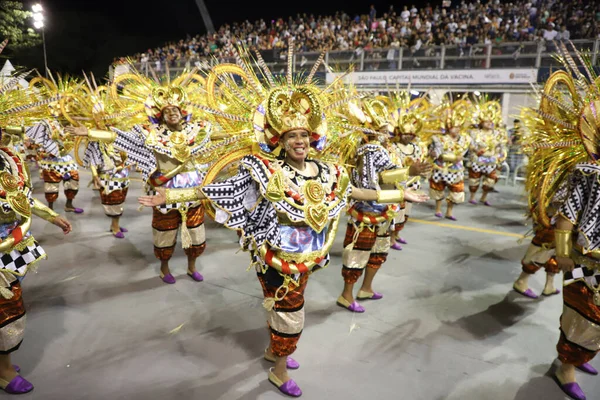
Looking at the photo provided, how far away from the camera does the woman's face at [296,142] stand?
7.64 ft

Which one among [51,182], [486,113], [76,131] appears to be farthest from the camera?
[486,113]

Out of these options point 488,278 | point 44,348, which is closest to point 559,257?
point 488,278

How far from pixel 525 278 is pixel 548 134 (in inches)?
69.4

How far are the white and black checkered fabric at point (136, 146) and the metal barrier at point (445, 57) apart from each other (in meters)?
6.64

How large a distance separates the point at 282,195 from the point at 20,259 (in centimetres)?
158

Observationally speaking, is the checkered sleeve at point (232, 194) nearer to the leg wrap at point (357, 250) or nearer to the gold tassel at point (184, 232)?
the gold tassel at point (184, 232)

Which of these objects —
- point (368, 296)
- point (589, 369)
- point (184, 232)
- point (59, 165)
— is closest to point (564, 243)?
point (589, 369)

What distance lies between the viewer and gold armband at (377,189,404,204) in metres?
2.79

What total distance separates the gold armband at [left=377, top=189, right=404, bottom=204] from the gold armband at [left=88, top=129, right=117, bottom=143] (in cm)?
260

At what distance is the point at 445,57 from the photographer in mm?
11828

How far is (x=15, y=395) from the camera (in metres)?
2.52

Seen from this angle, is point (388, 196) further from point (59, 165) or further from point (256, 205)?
point (59, 165)

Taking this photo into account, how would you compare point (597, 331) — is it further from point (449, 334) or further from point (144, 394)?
point (144, 394)

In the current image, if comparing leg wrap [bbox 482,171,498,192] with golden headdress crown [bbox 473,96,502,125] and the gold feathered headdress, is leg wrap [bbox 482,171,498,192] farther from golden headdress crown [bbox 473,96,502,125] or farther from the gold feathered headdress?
the gold feathered headdress
